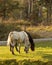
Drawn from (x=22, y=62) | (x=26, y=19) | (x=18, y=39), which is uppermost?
(x=22, y=62)

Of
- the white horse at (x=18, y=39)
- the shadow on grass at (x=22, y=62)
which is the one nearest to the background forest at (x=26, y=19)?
the white horse at (x=18, y=39)

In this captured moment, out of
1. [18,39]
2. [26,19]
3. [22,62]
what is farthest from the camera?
[26,19]

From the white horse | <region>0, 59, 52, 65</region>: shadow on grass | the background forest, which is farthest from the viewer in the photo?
the background forest

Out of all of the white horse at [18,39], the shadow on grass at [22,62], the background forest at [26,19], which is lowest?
the background forest at [26,19]

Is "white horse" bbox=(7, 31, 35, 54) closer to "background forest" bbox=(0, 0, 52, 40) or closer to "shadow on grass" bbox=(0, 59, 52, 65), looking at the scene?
"shadow on grass" bbox=(0, 59, 52, 65)

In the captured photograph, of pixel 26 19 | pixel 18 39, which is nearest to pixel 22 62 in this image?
pixel 18 39

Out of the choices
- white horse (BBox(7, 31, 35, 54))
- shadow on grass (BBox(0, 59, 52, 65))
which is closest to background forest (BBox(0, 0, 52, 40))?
white horse (BBox(7, 31, 35, 54))

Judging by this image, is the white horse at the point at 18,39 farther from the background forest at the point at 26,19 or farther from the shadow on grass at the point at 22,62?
the background forest at the point at 26,19

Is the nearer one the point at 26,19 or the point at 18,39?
the point at 18,39

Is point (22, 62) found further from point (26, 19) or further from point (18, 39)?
point (26, 19)

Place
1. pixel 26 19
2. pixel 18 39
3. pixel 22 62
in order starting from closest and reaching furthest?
1. pixel 22 62
2. pixel 18 39
3. pixel 26 19

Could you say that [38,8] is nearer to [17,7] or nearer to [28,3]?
[28,3]

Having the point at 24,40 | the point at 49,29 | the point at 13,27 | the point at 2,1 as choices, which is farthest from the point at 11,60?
the point at 2,1

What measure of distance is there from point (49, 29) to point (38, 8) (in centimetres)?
1659
